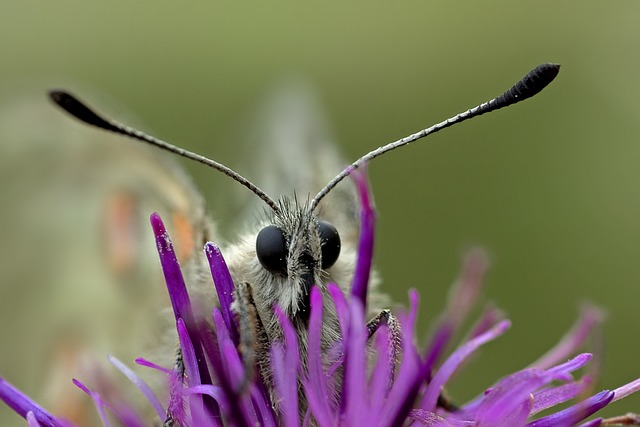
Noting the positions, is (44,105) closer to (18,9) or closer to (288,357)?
(288,357)

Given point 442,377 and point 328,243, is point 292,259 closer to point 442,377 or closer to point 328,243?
point 328,243

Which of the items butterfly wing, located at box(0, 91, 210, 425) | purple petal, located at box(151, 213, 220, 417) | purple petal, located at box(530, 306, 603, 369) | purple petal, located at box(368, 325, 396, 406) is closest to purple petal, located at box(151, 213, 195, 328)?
purple petal, located at box(151, 213, 220, 417)

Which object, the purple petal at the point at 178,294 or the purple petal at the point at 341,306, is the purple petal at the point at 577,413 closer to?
the purple petal at the point at 341,306

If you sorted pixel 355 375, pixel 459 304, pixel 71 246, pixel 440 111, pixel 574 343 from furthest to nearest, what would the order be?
pixel 440 111 → pixel 71 246 → pixel 459 304 → pixel 574 343 → pixel 355 375

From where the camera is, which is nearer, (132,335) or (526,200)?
(132,335)

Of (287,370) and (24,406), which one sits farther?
(24,406)

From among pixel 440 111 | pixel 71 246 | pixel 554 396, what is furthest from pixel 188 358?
pixel 440 111

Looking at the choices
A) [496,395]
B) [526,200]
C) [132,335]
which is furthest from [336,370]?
[526,200]
